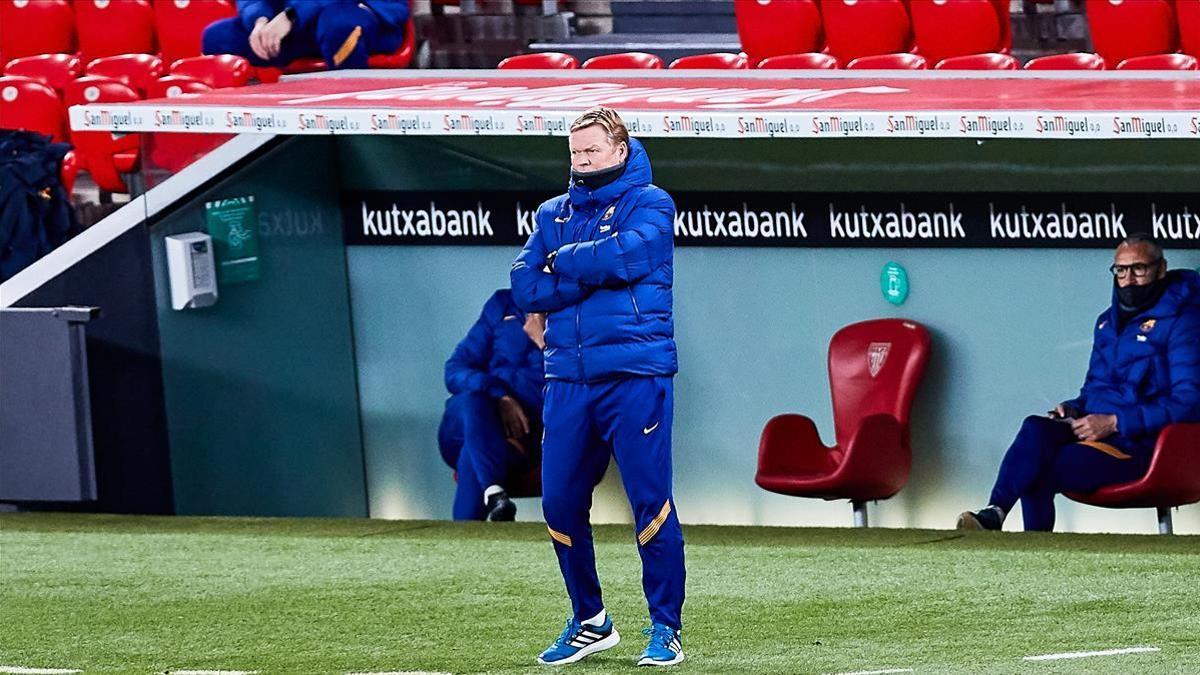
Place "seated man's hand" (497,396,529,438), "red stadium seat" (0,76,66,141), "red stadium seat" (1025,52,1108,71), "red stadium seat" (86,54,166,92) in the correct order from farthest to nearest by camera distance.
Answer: "red stadium seat" (0,76,66,141) → "red stadium seat" (86,54,166,92) → "seated man's hand" (497,396,529,438) → "red stadium seat" (1025,52,1108,71)

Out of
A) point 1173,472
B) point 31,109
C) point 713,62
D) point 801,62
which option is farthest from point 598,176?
point 31,109

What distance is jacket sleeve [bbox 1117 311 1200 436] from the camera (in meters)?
9.02

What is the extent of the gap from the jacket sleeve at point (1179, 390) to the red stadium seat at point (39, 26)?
24.0 ft

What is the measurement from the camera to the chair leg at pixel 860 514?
987 cm

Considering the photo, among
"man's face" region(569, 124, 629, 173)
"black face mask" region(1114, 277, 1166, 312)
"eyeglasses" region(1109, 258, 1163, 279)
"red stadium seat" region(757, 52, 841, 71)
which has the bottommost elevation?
"black face mask" region(1114, 277, 1166, 312)

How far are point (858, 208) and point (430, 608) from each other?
134 inches

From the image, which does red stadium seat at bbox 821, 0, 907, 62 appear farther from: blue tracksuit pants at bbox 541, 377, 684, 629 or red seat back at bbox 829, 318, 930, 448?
blue tracksuit pants at bbox 541, 377, 684, 629

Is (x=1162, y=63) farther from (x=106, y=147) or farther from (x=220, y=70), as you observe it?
(x=106, y=147)

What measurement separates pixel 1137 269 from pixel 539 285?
3.85 metres

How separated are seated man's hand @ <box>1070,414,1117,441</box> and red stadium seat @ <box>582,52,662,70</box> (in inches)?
110

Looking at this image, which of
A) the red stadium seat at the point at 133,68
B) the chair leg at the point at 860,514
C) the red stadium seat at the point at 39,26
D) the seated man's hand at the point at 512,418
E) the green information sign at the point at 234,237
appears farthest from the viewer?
the red stadium seat at the point at 39,26

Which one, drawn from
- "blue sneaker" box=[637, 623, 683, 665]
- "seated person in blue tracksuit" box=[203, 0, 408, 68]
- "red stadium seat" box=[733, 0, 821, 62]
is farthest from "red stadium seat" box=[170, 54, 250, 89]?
"blue sneaker" box=[637, 623, 683, 665]

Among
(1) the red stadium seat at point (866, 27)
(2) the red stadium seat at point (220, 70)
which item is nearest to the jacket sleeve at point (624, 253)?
(1) the red stadium seat at point (866, 27)

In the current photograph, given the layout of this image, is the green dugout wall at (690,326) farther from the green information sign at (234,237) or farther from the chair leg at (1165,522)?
the chair leg at (1165,522)
